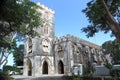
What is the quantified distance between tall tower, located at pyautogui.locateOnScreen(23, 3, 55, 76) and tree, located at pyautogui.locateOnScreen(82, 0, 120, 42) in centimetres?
1817

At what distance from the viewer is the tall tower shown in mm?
33188

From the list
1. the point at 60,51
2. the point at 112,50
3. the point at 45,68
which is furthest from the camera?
the point at 112,50

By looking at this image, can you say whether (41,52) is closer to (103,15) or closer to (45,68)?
(45,68)

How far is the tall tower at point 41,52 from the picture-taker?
109 feet

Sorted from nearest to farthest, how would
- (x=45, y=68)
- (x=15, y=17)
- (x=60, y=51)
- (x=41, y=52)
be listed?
1. (x=15, y=17)
2. (x=41, y=52)
3. (x=60, y=51)
4. (x=45, y=68)

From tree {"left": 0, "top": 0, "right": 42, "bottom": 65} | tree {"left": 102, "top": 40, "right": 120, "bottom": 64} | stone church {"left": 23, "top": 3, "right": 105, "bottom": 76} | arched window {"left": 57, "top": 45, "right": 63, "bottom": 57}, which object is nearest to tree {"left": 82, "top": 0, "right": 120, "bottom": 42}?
tree {"left": 0, "top": 0, "right": 42, "bottom": 65}

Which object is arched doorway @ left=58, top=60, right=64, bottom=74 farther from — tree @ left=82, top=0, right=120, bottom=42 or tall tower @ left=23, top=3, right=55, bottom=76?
tree @ left=82, top=0, right=120, bottom=42

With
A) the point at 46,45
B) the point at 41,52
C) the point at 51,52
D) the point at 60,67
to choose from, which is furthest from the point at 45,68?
the point at 46,45

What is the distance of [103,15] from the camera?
469 inches

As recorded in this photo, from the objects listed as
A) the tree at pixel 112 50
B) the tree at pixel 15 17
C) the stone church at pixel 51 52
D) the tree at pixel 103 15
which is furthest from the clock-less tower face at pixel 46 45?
the tree at pixel 103 15

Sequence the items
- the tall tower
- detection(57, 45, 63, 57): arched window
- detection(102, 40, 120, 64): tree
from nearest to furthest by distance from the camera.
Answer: the tall tower
detection(57, 45, 63, 57): arched window
detection(102, 40, 120, 64): tree

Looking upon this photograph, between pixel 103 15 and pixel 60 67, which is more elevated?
pixel 103 15

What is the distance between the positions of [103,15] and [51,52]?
24026 millimetres

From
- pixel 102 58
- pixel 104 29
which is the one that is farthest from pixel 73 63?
pixel 104 29
